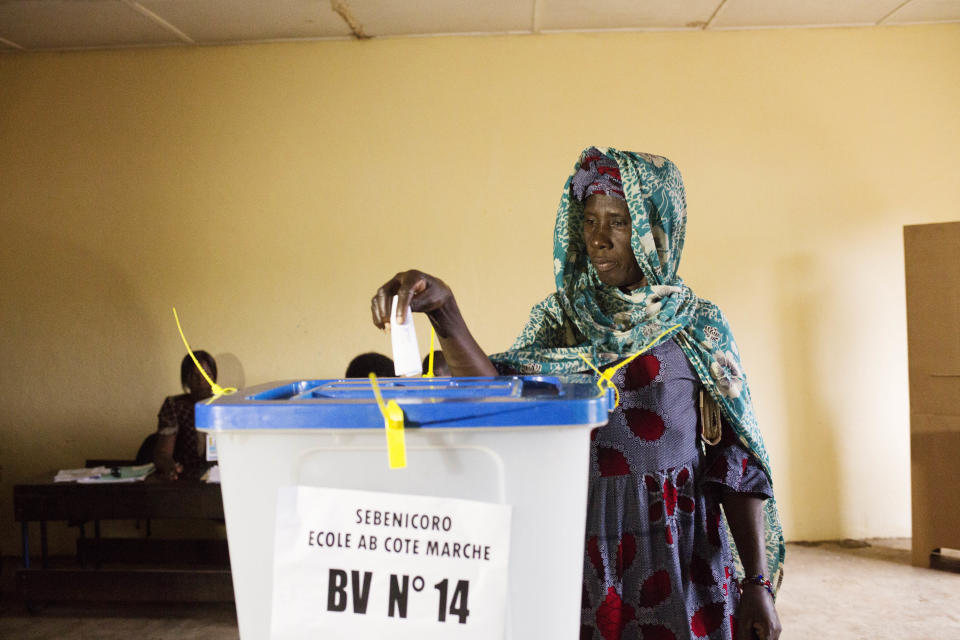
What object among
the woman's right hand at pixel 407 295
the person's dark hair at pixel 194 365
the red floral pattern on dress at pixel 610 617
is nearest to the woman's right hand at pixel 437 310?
the woman's right hand at pixel 407 295

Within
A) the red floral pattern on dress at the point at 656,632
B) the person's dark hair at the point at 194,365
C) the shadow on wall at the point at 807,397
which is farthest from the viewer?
the shadow on wall at the point at 807,397

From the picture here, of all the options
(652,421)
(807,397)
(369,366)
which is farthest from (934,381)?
(652,421)

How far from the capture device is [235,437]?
71 centimetres

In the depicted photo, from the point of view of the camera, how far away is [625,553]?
1216 millimetres

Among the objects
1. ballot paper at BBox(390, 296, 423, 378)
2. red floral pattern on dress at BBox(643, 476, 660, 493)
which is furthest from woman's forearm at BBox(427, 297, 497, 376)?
red floral pattern on dress at BBox(643, 476, 660, 493)

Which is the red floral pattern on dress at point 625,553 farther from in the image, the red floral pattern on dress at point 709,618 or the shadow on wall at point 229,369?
the shadow on wall at point 229,369

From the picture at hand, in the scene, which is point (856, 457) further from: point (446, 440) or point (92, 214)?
point (92, 214)

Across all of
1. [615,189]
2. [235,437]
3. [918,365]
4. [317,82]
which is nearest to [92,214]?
[317,82]

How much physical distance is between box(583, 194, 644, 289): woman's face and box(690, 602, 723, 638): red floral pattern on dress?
1.92 feet

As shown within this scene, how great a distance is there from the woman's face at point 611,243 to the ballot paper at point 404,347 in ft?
1.93

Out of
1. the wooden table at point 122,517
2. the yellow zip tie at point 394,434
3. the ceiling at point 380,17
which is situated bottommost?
the wooden table at point 122,517

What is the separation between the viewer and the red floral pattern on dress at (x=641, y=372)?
125cm

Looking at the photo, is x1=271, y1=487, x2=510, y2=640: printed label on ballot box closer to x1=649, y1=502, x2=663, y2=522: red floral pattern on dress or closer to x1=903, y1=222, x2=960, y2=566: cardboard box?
x1=649, y1=502, x2=663, y2=522: red floral pattern on dress

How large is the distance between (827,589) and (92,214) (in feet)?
14.6
